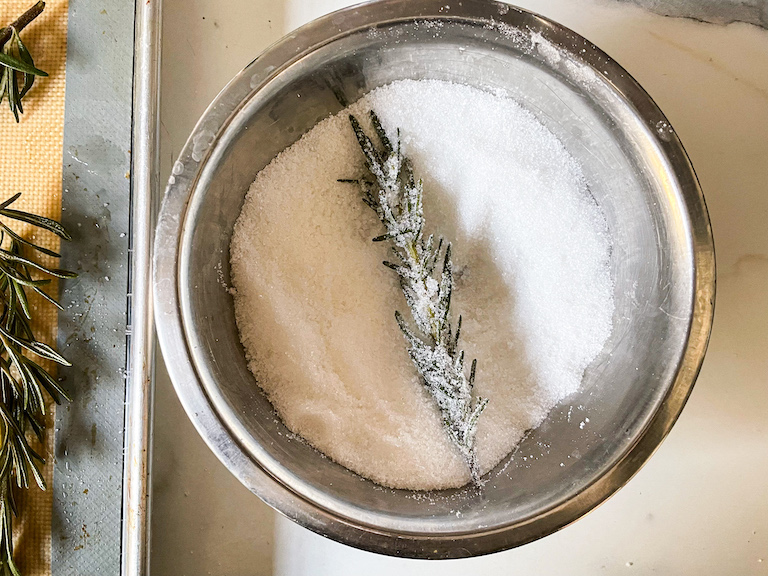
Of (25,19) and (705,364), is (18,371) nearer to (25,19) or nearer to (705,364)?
(25,19)

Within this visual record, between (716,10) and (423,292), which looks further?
(716,10)

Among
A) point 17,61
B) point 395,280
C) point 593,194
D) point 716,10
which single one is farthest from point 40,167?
point 716,10

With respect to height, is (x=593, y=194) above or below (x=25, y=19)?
below

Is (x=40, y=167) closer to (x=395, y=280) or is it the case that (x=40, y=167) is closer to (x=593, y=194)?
(x=395, y=280)

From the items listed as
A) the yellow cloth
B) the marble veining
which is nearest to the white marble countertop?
the marble veining

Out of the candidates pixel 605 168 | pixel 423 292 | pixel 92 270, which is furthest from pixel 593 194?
pixel 92 270

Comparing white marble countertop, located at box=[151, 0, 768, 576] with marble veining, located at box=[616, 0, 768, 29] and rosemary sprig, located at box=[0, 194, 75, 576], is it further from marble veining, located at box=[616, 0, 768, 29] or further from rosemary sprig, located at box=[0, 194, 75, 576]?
rosemary sprig, located at box=[0, 194, 75, 576]

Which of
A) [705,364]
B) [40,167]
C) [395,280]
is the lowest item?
[705,364]

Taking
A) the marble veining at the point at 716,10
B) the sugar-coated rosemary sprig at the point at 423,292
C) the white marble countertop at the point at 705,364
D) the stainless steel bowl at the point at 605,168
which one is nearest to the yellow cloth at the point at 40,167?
the white marble countertop at the point at 705,364
